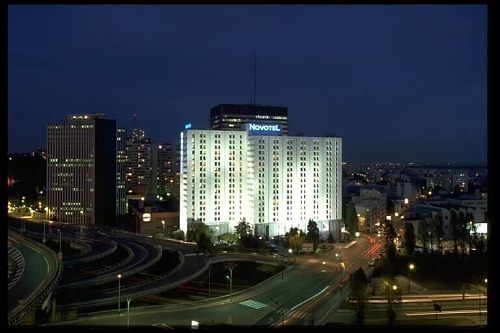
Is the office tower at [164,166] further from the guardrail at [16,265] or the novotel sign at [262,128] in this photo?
the guardrail at [16,265]

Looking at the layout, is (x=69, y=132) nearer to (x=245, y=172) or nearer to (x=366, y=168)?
(x=245, y=172)

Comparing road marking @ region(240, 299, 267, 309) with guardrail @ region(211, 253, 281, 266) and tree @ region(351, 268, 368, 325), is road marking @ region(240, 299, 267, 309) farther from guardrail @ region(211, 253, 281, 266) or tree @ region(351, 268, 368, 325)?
guardrail @ region(211, 253, 281, 266)

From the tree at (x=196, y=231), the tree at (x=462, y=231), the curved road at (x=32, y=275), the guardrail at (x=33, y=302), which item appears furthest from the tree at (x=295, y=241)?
the guardrail at (x=33, y=302)

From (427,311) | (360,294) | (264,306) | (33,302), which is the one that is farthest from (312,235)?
(33,302)

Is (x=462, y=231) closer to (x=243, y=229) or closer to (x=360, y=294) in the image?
(x=243, y=229)

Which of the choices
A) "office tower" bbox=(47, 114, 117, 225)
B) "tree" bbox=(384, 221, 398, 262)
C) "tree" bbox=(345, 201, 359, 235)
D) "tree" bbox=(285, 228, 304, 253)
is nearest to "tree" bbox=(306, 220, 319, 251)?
"tree" bbox=(285, 228, 304, 253)
